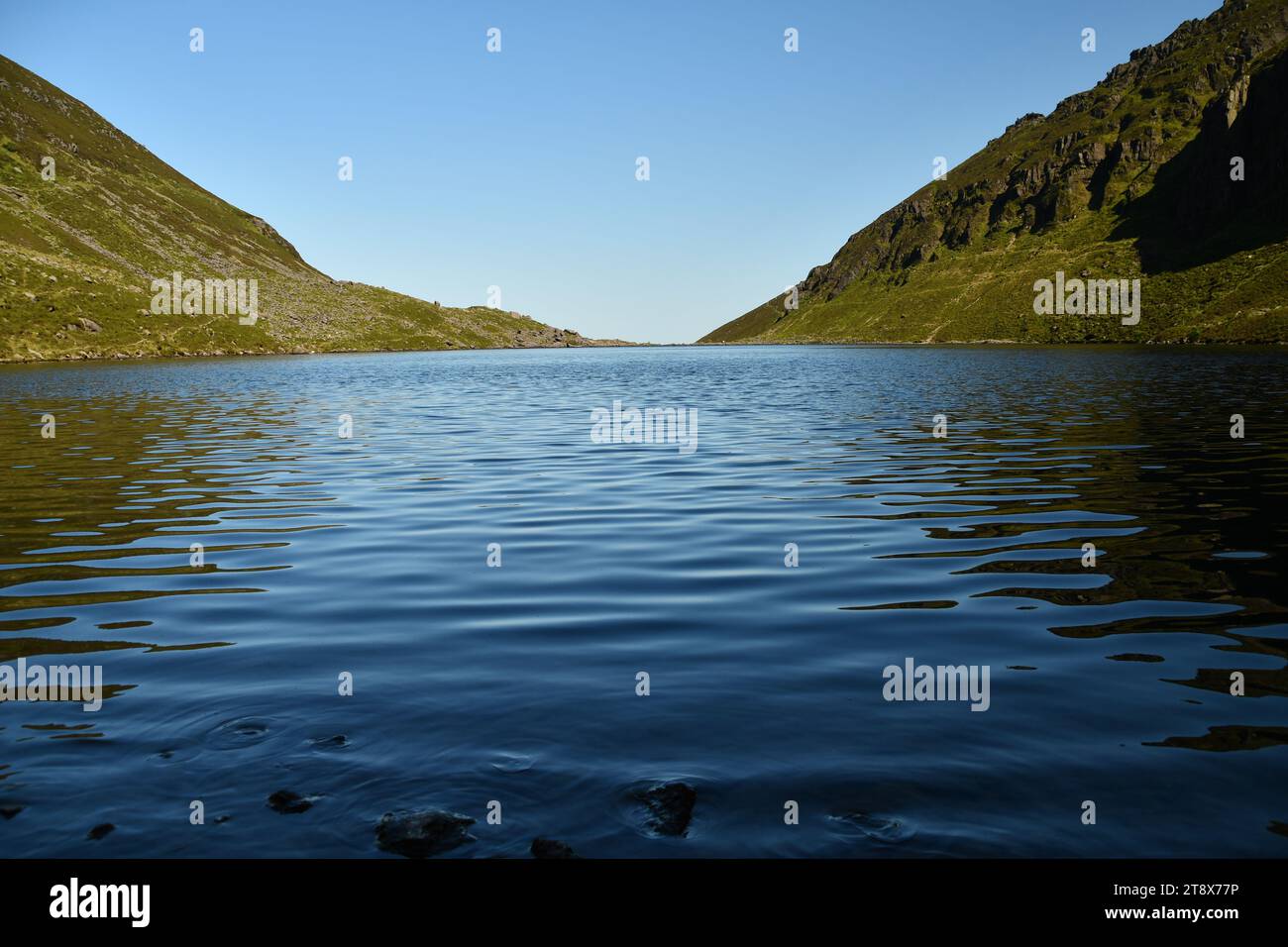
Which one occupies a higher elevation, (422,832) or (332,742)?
(332,742)

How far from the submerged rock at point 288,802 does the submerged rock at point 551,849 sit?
190 centimetres

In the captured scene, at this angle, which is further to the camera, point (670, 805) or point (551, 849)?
point (670, 805)

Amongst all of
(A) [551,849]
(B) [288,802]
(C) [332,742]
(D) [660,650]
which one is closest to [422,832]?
(A) [551,849]

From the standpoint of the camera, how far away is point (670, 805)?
270 inches

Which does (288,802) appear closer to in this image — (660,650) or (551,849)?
(551,849)

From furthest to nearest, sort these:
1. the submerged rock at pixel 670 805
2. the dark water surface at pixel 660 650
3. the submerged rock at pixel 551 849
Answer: the dark water surface at pixel 660 650, the submerged rock at pixel 670 805, the submerged rock at pixel 551 849

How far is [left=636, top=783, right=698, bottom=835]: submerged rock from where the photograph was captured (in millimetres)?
6531

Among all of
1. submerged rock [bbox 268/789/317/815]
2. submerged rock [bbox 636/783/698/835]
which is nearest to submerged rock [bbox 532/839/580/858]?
submerged rock [bbox 636/783/698/835]

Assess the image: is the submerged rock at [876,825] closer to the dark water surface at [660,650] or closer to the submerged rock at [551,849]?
the dark water surface at [660,650]

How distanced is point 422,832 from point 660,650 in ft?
15.7

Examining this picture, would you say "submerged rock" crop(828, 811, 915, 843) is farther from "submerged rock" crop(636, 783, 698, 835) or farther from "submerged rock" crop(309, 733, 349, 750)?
"submerged rock" crop(309, 733, 349, 750)

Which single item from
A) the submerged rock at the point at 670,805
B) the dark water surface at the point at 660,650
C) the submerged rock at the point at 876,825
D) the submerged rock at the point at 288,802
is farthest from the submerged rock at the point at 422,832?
the submerged rock at the point at 876,825

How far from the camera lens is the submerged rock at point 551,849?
20.2 ft

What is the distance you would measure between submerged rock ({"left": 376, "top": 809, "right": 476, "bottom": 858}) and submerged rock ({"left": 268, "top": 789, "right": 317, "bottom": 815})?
0.67 meters
